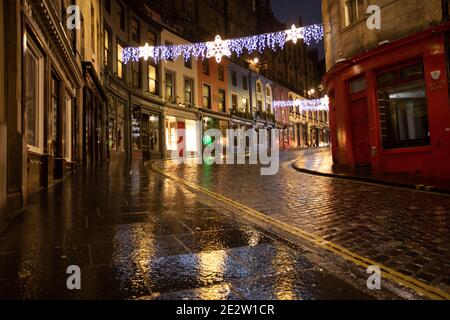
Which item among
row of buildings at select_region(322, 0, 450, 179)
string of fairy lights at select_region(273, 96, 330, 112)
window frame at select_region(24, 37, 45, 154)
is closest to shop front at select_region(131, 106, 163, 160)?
row of buildings at select_region(322, 0, 450, 179)

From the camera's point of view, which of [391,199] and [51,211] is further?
[391,199]

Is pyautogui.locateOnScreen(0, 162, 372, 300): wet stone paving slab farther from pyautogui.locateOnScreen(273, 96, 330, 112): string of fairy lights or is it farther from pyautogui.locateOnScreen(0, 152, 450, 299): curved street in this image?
pyautogui.locateOnScreen(273, 96, 330, 112): string of fairy lights

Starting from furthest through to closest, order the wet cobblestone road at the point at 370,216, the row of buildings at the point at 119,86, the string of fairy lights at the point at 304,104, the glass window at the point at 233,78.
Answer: the string of fairy lights at the point at 304,104, the glass window at the point at 233,78, the row of buildings at the point at 119,86, the wet cobblestone road at the point at 370,216

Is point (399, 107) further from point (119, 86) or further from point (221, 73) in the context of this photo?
point (221, 73)

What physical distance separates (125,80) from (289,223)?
21864mm

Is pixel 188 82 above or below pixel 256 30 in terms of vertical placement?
below

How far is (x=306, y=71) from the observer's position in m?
57.9

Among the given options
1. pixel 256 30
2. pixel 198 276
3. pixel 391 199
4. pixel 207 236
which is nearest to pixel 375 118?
pixel 391 199

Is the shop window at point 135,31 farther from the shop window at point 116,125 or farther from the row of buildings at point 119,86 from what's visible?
the shop window at point 116,125

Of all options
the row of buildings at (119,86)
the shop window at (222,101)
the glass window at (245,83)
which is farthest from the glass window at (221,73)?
the glass window at (245,83)

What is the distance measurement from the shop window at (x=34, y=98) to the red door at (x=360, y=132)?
11.7 metres

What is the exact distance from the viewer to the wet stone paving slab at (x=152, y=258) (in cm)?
307

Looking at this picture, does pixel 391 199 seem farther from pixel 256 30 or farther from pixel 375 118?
pixel 256 30

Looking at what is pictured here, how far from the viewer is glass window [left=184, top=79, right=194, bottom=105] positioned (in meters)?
32.0
